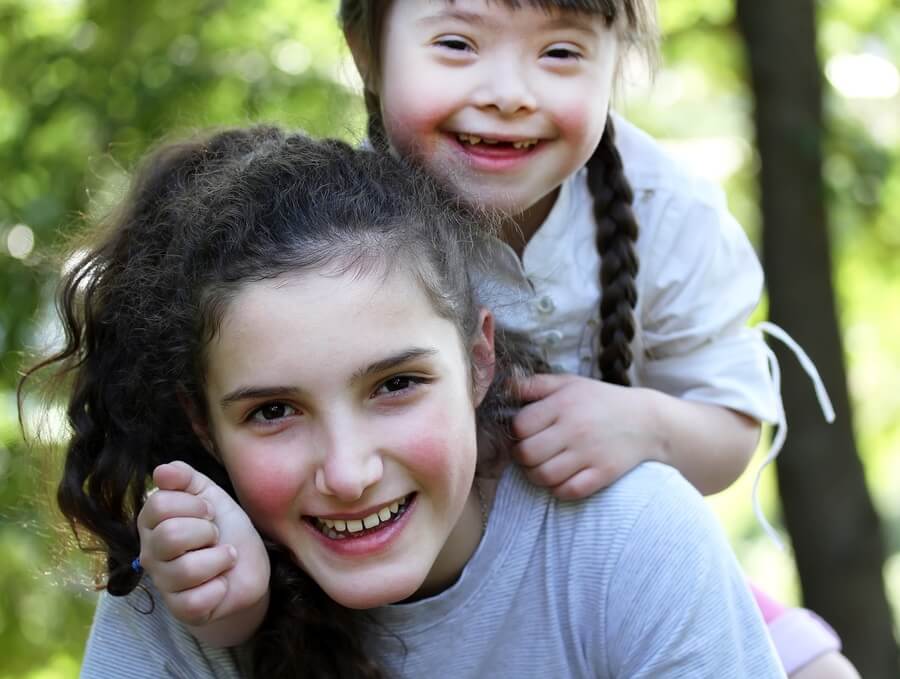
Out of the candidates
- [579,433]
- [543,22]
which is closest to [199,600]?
[579,433]

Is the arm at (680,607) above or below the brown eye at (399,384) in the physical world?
below

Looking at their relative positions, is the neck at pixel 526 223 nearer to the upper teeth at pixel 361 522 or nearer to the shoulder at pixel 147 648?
the upper teeth at pixel 361 522

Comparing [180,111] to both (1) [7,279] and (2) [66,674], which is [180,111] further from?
(2) [66,674]

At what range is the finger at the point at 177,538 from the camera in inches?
74.7

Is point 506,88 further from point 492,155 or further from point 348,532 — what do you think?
point 348,532

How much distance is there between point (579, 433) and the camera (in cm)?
224

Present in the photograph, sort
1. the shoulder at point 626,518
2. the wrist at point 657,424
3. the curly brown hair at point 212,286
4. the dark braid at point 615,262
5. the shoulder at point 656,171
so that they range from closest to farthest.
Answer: the curly brown hair at point 212,286 → the shoulder at point 626,518 → the wrist at point 657,424 → the dark braid at point 615,262 → the shoulder at point 656,171

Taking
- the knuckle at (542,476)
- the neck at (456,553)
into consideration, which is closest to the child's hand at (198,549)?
the neck at (456,553)

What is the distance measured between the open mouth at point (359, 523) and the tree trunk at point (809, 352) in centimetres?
282

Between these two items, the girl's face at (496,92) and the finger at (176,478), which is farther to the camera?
the girl's face at (496,92)

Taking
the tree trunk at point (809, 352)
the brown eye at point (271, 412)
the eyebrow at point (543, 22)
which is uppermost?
the eyebrow at point (543, 22)

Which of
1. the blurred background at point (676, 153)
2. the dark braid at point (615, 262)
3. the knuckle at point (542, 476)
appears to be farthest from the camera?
the blurred background at point (676, 153)

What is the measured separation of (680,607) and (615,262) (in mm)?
727

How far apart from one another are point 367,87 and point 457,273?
613 millimetres
